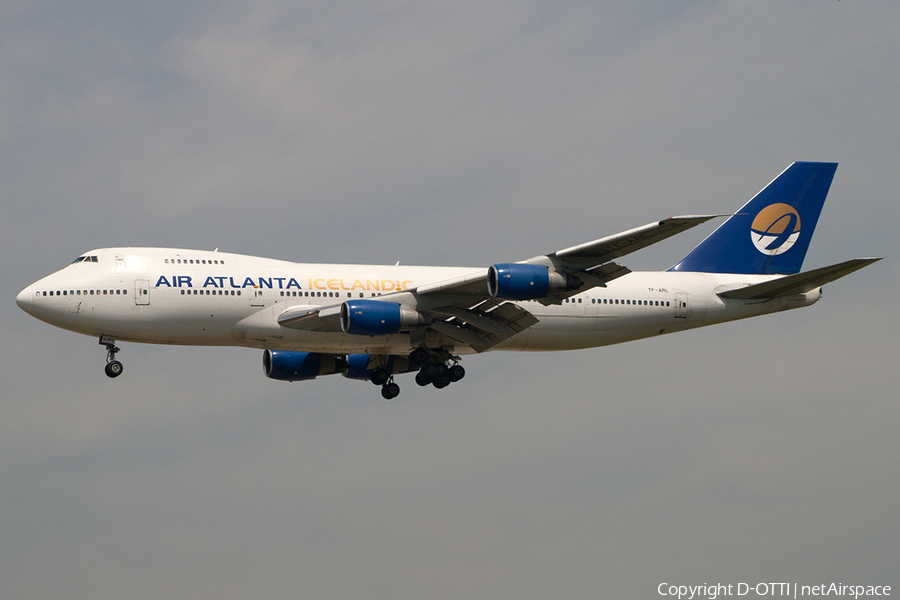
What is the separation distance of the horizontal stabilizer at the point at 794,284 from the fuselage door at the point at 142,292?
21.0 meters

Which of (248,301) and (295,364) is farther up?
(248,301)

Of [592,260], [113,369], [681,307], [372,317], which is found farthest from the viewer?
[681,307]

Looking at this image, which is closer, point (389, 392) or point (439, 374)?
point (439, 374)

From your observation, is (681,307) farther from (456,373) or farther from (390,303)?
(390,303)

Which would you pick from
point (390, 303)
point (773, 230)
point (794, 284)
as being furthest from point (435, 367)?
point (773, 230)

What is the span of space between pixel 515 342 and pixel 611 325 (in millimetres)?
3697

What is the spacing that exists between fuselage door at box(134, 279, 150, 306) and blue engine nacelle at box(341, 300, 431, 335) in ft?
21.5

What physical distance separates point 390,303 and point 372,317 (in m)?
1.01

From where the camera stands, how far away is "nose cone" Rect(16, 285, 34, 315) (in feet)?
120

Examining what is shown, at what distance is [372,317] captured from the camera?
3581 cm

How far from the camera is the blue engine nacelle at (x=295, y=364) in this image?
42.7 m

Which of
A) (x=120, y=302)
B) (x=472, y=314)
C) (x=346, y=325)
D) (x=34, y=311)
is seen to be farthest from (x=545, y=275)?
(x=34, y=311)

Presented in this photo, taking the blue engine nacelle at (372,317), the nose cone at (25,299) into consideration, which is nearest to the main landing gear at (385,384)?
the blue engine nacelle at (372,317)

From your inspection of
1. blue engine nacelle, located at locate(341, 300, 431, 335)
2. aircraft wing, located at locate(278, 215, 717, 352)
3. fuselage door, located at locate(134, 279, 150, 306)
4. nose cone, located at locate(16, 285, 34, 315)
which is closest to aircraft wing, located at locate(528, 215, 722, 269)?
aircraft wing, located at locate(278, 215, 717, 352)
